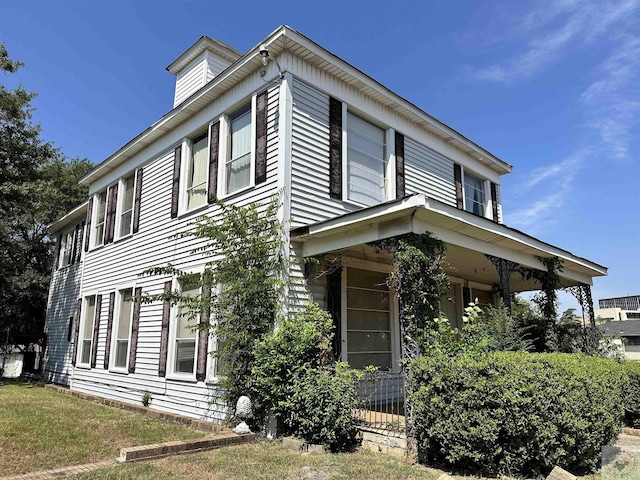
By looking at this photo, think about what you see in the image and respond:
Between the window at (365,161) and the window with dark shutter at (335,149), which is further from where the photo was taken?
the window at (365,161)

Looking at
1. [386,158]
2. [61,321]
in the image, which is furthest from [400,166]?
[61,321]

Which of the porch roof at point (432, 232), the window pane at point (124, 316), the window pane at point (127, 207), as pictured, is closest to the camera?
the porch roof at point (432, 232)

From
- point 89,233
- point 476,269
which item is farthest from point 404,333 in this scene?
point 89,233

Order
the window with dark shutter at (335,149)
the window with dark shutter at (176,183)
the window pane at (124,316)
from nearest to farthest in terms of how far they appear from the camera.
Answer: the window with dark shutter at (335,149), the window with dark shutter at (176,183), the window pane at (124,316)

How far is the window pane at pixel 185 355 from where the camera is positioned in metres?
9.37

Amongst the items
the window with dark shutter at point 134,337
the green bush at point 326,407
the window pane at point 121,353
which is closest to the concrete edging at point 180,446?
the green bush at point 326,407

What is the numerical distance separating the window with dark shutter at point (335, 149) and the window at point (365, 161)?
1.26 ft

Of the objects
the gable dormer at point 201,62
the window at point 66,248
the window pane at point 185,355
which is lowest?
the window pane at point 185,355

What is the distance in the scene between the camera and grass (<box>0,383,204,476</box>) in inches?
220

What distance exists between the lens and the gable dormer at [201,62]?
12164mm

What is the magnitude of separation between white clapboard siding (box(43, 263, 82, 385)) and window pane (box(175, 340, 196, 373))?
25.0 feet

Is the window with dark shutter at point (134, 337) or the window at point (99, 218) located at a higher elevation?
the window at point (99, 218)

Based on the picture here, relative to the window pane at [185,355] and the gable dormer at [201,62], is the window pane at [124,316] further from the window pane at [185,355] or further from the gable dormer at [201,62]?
the gable dormer at [201,62]

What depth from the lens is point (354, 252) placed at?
8570mm
